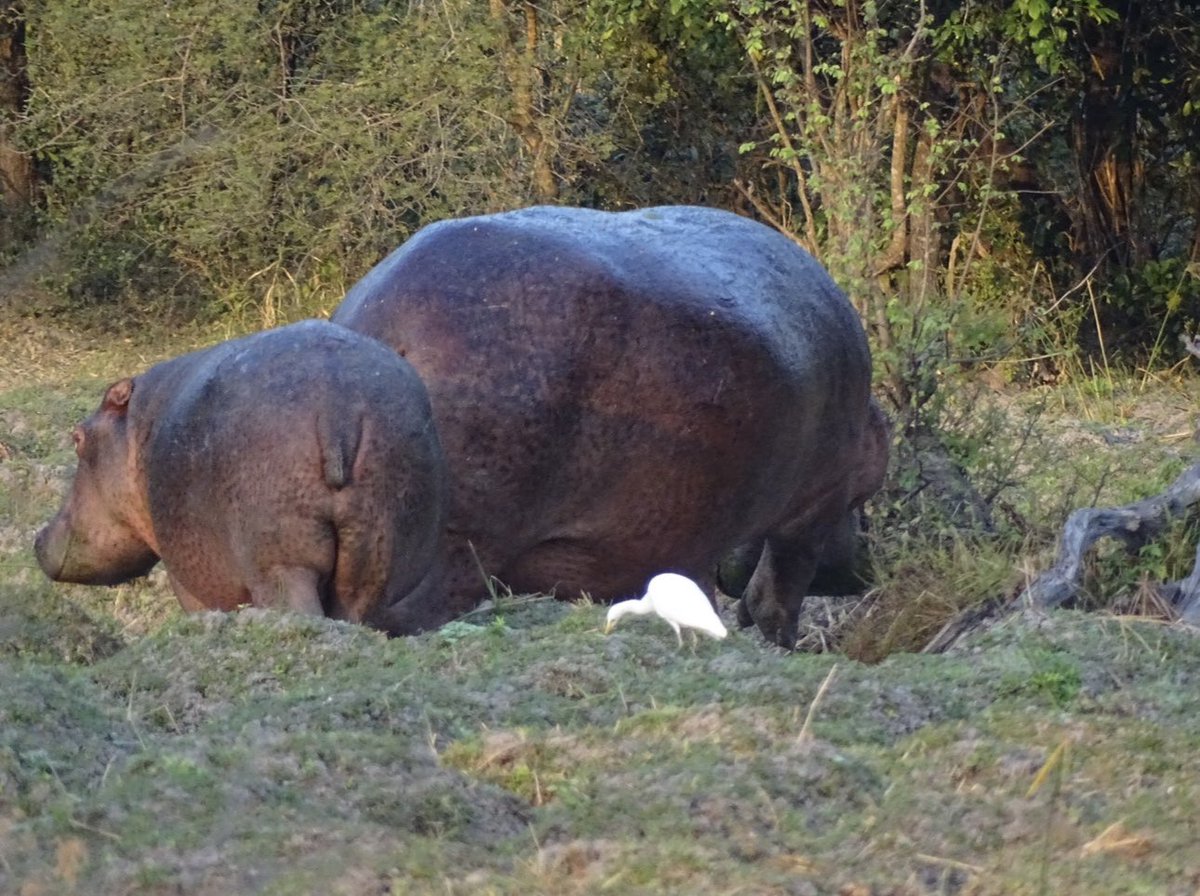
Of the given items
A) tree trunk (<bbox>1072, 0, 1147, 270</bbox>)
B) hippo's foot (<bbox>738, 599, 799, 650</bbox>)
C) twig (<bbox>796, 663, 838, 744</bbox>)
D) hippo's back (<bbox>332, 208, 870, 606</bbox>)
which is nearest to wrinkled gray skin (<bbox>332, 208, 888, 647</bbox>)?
hippo's back (<bbox>332, 208, 870, 606</bbox>)

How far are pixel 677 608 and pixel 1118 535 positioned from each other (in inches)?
81.9

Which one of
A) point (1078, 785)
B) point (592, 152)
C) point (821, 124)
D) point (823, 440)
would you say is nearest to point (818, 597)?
point (823, 440)

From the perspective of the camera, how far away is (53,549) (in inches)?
192

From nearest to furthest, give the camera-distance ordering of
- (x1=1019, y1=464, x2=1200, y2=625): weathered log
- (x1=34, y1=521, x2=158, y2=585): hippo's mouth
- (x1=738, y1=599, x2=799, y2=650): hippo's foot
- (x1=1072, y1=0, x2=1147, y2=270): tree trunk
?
1. (x1=34, y1=521, x2=158, y2=585): hippo's mouth
2. (x1=1019, y1=464, x2=1200, y2=625): weathered log
3. (x1=738, y1=599, x2=799, y2=650): hippo's foot
4. (x1=1072, y1=0, x2=1147, y2=270): tree trunk

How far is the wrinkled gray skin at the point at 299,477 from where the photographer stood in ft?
13.5

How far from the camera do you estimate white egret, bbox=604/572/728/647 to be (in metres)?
3.95

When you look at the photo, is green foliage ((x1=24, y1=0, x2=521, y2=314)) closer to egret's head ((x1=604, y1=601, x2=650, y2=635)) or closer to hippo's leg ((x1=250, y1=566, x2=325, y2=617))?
hippo's leg ((x1=250, y1=566, x2=325, y2=617))

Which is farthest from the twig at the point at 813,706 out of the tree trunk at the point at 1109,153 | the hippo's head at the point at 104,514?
the tree trunk at the point at 1109,153

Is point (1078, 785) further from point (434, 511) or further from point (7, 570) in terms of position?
point (7, 570)

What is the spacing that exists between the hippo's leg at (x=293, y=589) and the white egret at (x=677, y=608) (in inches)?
26.0

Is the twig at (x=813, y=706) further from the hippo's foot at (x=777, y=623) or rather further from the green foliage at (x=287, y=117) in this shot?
the green foliage at (x=287, y=117)

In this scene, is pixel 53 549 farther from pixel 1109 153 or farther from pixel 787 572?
pixel 1109 153

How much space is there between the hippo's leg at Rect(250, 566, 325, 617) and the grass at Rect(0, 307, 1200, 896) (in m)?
0.22

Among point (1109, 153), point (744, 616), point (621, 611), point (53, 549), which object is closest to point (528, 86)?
point (1109, 153)
